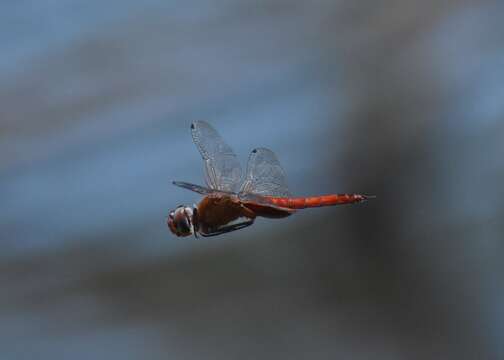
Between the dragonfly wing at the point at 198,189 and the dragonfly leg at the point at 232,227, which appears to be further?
the dragonfly leg at the point at 232,227

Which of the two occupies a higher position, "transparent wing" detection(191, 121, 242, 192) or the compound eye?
"transparent wing" detection(191, 121, 242, 192)

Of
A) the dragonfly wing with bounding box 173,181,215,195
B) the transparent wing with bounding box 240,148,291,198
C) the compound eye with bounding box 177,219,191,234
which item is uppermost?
the transparent wing with bounding box 240,148,291,198

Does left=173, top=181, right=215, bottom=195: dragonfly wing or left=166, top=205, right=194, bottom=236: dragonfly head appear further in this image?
left=166, top=205, right=194, bottom=236: dragonfly head

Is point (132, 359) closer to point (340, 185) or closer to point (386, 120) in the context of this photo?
point (340, 185)

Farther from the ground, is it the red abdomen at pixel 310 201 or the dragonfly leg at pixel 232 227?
the red abdomen at pixel 310 201

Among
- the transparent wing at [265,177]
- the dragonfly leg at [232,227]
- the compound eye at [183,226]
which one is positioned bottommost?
the dragonfly leg at [232,227]

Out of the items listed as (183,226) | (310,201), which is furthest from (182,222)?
(310,201)
